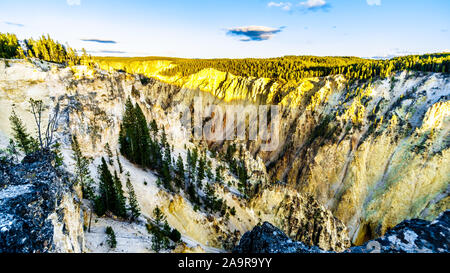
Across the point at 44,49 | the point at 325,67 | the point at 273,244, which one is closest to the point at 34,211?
the point at 273,244

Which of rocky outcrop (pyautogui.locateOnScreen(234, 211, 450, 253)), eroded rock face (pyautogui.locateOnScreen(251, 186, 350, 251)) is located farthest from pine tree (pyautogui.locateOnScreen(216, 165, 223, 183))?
rocky outcrop (pyautogui.locateOnScreen(234, 211, 450, 253))

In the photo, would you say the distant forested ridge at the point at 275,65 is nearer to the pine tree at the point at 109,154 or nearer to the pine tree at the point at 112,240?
the pine tree at the point at 109,154

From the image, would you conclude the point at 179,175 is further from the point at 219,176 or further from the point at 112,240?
the point at 112,240

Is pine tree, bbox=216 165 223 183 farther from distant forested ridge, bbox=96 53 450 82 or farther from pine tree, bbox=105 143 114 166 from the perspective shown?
distant forested ridge, bbox=96 53 450 82

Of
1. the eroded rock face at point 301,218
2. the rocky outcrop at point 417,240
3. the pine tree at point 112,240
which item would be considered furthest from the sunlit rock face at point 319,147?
the rocky outcrop at point 417,240
